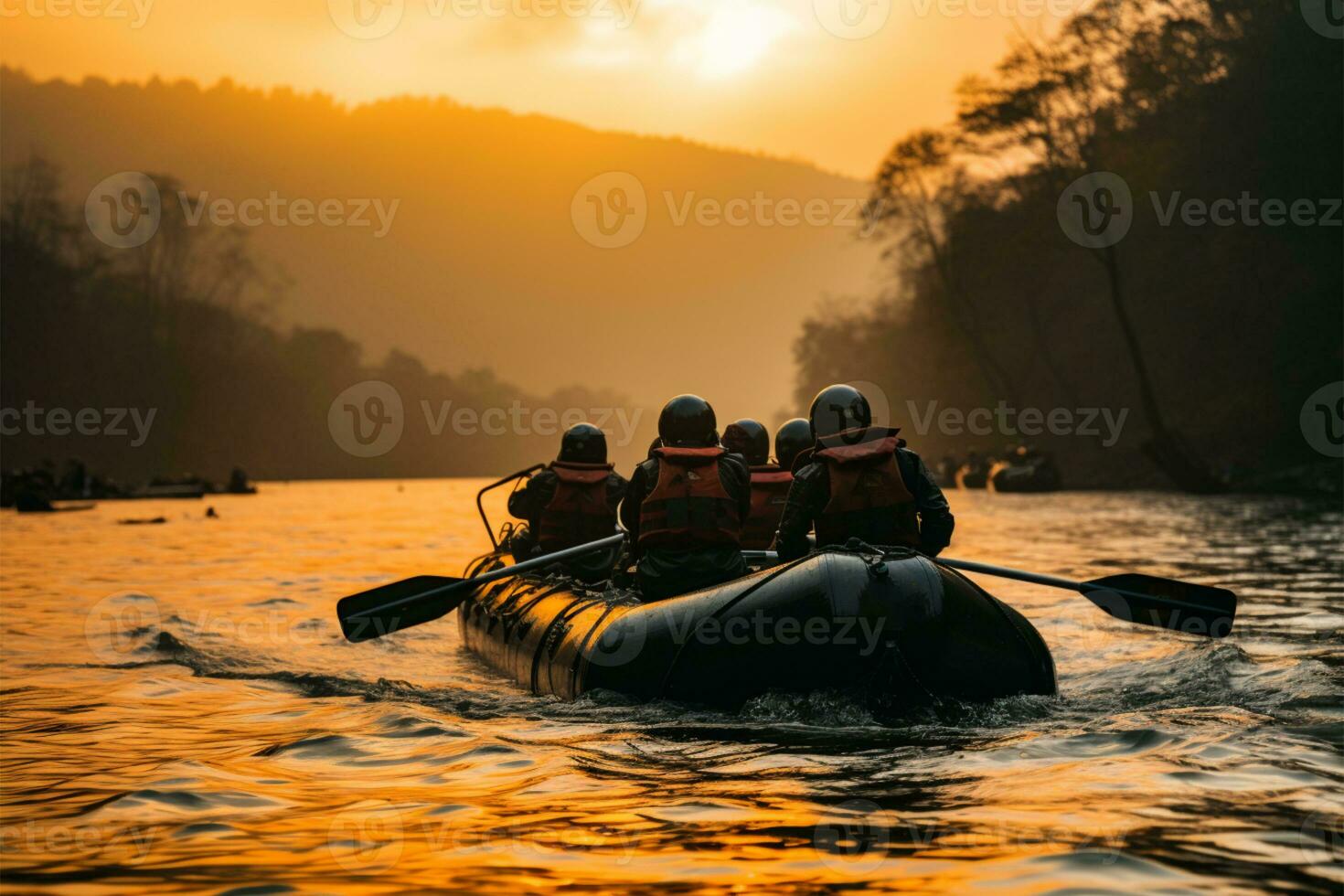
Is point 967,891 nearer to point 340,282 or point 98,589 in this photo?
point 98,589

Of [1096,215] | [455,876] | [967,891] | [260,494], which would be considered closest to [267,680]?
[455,876]

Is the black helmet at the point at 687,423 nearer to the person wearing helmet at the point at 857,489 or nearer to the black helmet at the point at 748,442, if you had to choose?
the person wearing helmet at the point at 857,489

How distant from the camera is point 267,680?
34.0ft

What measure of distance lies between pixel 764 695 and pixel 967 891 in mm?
3077

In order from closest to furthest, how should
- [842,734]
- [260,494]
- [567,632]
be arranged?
[842,734] < [567,632] < [260,494]

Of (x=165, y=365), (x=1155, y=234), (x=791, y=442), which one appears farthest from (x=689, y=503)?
(x=165, y=365)

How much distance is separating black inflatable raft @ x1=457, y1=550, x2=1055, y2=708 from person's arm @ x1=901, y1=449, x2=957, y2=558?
2.32 feet

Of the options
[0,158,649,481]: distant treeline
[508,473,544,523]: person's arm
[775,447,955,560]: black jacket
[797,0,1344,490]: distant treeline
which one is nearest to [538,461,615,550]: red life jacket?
[508,473,544,523]: person's arm

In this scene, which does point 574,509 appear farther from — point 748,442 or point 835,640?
point 835,640

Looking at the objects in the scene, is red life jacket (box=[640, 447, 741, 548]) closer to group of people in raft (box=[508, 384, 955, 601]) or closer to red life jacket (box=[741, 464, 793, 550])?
group of people in raft (box=[508, 384, 955, 601])

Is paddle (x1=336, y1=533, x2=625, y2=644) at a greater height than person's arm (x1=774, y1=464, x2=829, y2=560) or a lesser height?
lesser

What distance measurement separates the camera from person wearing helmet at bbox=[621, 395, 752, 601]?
860 centimetres

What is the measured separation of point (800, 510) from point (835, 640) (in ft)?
3.82

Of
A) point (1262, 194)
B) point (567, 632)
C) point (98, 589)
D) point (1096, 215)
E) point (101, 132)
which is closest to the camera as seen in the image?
point (567, 632)
